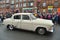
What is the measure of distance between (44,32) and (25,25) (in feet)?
5.24

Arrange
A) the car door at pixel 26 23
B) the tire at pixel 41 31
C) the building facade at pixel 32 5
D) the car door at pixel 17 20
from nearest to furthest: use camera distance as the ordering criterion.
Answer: the tire at pixel 41 31
the car door at pixel 26 23
the car door at pixel 17 20
the building facade at pixel 32 5

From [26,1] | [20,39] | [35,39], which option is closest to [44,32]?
[35,39]

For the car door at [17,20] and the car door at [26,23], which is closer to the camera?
the car door at [26,23]

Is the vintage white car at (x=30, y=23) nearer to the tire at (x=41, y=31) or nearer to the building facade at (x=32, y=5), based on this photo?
the tire at (x=41, y=31)

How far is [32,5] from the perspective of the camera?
4966cm

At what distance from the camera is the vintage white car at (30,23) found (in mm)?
9625

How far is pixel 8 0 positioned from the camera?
54.7 meters

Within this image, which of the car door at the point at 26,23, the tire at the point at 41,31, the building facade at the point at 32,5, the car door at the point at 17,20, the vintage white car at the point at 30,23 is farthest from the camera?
the building facade at the point at 32,5

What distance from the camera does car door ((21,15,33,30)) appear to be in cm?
1012

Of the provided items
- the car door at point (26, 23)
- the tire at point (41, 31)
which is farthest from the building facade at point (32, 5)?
the tire at point (41, 31)

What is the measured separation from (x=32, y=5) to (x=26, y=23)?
39.8 m

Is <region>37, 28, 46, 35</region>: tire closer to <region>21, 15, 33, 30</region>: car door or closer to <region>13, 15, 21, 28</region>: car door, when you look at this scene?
<region>21, 15, 33, 30</region>: car door

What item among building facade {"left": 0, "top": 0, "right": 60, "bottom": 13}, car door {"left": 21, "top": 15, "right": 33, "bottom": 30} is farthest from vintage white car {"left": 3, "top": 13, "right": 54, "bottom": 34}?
building facade {"left": 0, "top": 0, "right": 60, "bottom": 13}

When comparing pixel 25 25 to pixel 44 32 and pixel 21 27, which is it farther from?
pixel 44 32
